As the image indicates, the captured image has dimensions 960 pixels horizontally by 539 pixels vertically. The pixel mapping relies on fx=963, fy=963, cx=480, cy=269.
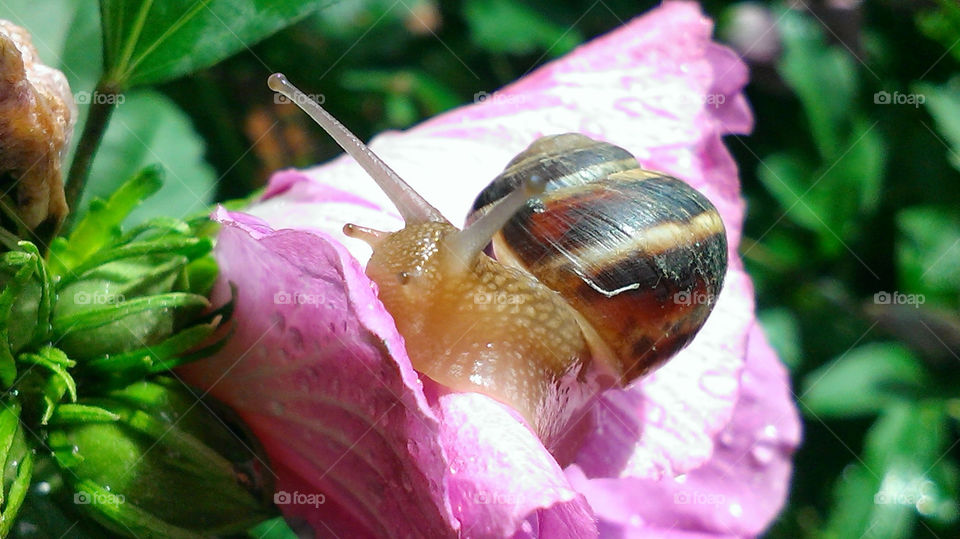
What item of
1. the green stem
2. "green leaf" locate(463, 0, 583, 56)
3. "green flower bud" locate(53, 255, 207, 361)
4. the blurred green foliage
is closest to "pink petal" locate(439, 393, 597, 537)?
"green flower bud" locate(53, 255, 207, 361)

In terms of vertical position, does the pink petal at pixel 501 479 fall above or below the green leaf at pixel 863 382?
above

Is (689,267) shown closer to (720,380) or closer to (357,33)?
(720,380)

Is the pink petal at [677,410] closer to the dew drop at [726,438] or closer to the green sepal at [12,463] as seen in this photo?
the dew drop at [726,438]

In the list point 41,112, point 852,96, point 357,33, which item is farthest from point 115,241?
point 852,96

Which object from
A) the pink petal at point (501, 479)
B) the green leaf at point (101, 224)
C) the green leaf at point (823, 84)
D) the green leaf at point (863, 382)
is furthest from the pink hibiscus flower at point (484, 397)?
the green leaf at point (823, 84)

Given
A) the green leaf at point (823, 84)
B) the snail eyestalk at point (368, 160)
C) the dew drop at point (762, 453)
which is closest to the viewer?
the snail eyestalk at point (368, 160)

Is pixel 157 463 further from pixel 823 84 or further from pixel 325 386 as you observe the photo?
pixel 823 84

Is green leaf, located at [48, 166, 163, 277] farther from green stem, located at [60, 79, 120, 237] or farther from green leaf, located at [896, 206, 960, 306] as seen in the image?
green leaf, located at [896, 206, 960, 306]
